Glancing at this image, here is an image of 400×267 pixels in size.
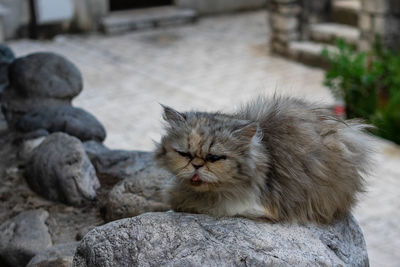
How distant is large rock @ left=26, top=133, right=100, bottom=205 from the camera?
14.0ft

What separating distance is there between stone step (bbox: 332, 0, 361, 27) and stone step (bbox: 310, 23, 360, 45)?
4.8 inches

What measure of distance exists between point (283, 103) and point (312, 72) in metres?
6.47

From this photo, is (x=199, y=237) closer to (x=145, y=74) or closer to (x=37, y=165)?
(x=37, y=165)

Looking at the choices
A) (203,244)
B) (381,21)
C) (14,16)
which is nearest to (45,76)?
(203,244)

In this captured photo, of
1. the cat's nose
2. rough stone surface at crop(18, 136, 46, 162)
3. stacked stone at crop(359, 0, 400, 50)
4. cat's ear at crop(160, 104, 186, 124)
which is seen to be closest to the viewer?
the cat's nose

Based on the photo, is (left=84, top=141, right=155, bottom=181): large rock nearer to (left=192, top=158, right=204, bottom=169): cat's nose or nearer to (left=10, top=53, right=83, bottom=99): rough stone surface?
(left=10, top=53, right=83, bottom=99): rough stone surface

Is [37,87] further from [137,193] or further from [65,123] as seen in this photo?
[137,193]

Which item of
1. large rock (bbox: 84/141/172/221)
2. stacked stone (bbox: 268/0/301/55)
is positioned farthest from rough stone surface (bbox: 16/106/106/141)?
stacked stone (bbox: 268/0/301/55)

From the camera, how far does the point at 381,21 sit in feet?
26.8

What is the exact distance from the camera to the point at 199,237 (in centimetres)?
271

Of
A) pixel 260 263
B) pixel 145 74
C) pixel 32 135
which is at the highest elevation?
pixel 260 263

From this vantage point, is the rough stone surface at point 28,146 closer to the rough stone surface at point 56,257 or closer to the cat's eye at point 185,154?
the rough stone surface at point 56,257

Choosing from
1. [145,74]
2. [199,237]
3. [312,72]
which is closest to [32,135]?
[199,237]

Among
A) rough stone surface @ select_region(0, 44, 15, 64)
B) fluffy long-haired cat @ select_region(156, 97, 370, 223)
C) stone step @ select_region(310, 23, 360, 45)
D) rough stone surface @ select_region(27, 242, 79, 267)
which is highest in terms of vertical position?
fluffy long-haired cat @ select_region(156, 97, 370, 223)
